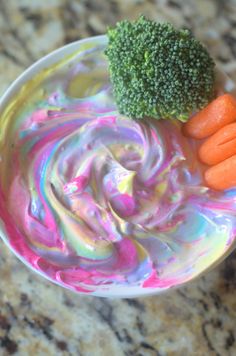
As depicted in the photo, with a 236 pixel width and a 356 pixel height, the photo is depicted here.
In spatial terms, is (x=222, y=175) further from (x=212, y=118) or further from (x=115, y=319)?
(x=115, y=319)

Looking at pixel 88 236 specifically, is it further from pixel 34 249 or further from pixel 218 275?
pixel 218 275

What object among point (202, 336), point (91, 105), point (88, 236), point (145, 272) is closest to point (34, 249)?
point (88, 236)

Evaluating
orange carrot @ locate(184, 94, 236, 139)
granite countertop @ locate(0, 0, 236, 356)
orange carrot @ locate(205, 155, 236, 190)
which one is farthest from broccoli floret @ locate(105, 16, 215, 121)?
granite countertop @ locate(0, 0, 236, 356)

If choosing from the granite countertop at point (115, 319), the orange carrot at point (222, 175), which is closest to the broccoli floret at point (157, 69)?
the orange carrot at point (222, 175)

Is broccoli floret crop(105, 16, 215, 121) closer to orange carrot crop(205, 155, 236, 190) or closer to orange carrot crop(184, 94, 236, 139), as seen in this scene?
orange carrot crop(184, 94, 236, 139)

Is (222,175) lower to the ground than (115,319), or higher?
higher

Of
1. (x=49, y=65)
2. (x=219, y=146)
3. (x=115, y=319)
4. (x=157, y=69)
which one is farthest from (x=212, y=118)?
(x=115, y=319)

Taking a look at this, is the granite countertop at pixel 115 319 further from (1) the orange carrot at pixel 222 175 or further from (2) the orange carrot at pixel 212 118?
(2) the orange carrot at pixel 212 118
